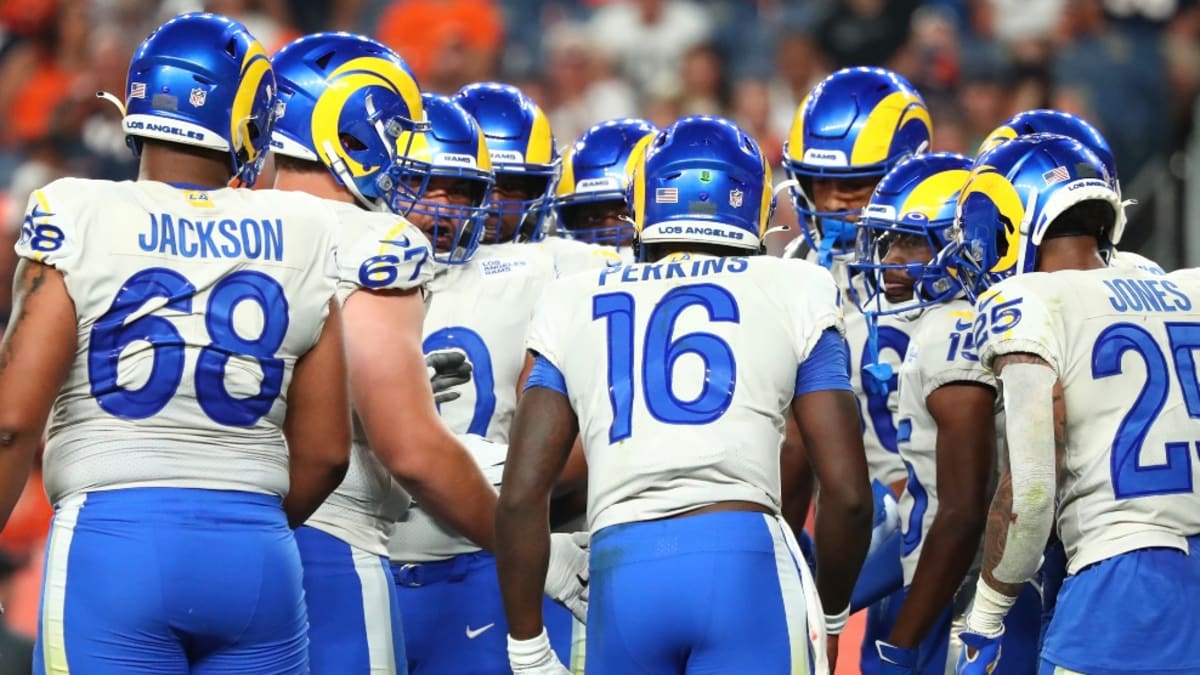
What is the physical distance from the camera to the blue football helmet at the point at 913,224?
4.59 meters

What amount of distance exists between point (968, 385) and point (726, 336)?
0.87 meters

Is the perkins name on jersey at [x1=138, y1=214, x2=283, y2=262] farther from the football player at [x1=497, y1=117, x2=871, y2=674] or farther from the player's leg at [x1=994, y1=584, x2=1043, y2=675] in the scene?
the player's leg at [x1=994, y1=584, x2=1043, y2=675]

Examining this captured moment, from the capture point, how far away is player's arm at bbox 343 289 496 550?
3.77 metres

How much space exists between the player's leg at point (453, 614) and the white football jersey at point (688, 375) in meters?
0.95

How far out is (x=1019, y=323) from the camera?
139 inches

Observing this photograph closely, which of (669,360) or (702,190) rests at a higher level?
(702,190)

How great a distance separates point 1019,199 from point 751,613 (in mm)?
1218

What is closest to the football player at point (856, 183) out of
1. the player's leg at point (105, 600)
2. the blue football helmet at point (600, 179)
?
the blue football helmet at point (600, 179)

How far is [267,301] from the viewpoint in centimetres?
330

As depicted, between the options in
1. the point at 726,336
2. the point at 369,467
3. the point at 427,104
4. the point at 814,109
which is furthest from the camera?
the point at 814,109

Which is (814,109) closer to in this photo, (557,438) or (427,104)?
(427,104)

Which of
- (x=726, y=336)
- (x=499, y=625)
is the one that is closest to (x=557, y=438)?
(x=726, y=336)

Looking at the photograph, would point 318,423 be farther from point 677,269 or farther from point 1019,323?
point 1019,323

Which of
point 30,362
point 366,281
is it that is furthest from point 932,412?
point 30,362
